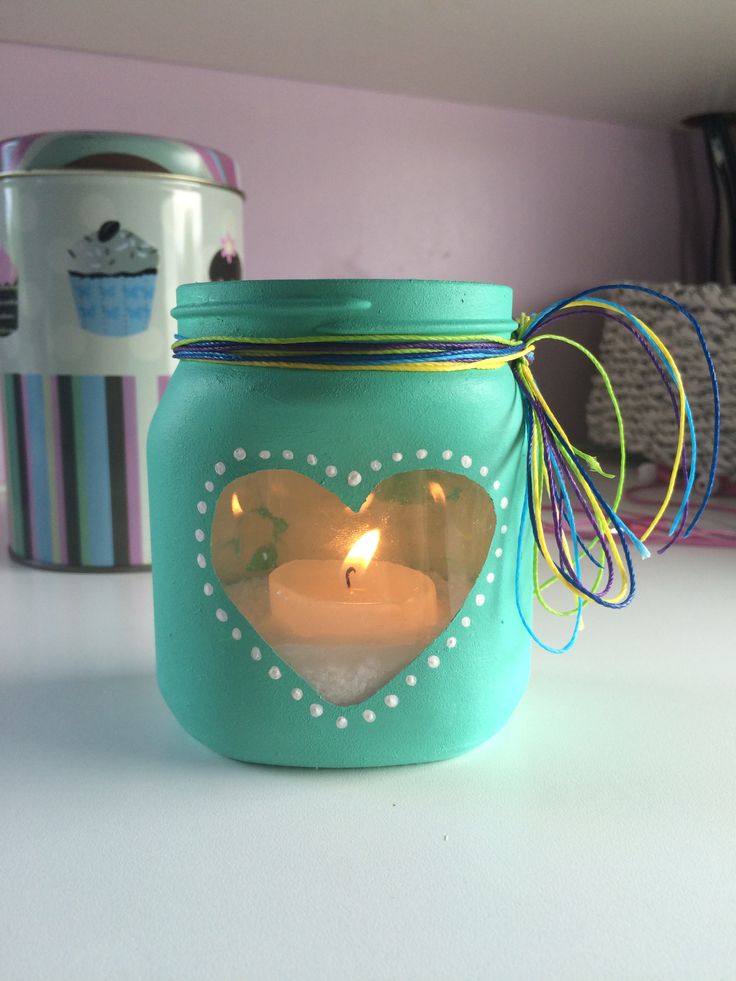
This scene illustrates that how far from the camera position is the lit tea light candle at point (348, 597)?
37 centimetres

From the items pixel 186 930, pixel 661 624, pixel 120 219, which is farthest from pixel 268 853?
pixel 120 219

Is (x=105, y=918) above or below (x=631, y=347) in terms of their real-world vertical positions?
below

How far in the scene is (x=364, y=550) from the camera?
0.37m

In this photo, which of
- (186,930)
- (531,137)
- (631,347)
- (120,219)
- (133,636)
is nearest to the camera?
(186,930)

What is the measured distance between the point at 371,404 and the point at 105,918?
0.62 feet

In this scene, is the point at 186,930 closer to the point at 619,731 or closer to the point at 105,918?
the point at 105,918

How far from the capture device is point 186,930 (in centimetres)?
28

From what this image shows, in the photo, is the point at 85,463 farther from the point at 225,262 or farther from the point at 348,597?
the point at 348,597

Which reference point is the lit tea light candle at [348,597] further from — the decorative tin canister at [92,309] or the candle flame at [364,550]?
the decorative tin canister at [92,309]

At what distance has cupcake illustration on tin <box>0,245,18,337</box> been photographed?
67 cm

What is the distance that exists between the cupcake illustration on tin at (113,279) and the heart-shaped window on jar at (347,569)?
330mm

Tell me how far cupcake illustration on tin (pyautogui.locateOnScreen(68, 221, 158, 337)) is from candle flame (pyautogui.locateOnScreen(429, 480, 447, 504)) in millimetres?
363

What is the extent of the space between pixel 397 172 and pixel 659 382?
342 mm

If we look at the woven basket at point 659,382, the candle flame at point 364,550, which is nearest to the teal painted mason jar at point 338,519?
the candle flame at point 364,550
